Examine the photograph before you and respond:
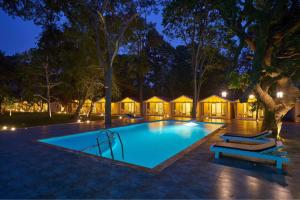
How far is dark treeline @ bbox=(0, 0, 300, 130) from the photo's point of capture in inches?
247

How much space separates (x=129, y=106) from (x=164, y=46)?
40.5 feet

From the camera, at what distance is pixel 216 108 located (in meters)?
20.1

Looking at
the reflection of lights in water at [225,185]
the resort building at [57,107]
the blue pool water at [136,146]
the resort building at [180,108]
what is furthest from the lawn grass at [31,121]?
the resort building at [57,107]

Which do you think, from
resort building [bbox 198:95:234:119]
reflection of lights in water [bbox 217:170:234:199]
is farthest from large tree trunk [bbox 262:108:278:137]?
resort building [bbox 198:95:234:119]

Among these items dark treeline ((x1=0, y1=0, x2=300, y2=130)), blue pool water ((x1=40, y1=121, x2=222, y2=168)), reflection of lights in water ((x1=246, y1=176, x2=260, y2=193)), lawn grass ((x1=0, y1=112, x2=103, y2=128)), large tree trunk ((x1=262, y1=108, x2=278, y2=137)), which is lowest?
blue pool water ((x1=40, y1=121, x2=222, y2=168))

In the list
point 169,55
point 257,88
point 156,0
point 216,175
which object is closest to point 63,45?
point 156,0

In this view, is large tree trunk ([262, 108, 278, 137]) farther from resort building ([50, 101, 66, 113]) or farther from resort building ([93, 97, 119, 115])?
resort building ([50, 101, 66, 113])

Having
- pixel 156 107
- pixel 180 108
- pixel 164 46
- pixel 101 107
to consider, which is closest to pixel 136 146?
pixel 180 108

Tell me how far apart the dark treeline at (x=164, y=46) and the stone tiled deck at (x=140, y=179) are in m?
3.28

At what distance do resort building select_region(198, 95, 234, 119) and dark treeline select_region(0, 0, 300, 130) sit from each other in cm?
285

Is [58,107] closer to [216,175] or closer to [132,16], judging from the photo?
[132,16]

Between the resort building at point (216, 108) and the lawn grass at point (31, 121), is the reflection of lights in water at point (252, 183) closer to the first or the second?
the lawn grass at point (31, 121)

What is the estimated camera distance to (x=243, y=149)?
442cm

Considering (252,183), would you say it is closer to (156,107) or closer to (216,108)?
(216,108)
